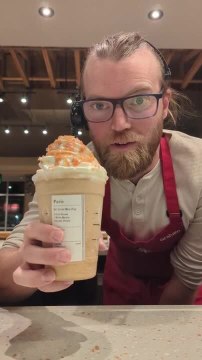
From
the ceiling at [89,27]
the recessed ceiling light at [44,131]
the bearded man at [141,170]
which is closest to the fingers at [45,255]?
the bearded man at [141,170]

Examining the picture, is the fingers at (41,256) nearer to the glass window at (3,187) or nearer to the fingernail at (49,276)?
the fingernail at (49,276)

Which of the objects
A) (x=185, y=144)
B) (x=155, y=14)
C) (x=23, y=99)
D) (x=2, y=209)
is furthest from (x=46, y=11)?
(x=2, y=209)

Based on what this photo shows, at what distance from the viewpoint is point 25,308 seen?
3.46ft

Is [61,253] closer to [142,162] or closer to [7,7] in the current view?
[142,162]

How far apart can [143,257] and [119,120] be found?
62 centimetres

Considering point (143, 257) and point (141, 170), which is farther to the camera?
point (143, 257)

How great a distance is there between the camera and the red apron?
1411mm

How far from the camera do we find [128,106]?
1.27 metres

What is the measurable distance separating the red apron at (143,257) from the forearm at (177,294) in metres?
0.14

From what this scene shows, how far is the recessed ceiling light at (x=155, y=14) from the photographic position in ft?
12.0

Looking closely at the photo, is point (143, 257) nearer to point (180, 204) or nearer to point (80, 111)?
point (180, 204)

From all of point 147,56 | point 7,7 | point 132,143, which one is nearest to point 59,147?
point 132,143

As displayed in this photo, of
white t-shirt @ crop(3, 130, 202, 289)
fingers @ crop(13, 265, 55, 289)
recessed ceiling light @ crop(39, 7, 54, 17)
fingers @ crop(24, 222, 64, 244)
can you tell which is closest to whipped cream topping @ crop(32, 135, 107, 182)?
fingers @ crop(24, 222, 64, 244)

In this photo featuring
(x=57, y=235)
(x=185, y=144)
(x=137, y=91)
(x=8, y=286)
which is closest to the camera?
(x=57, y=235)
